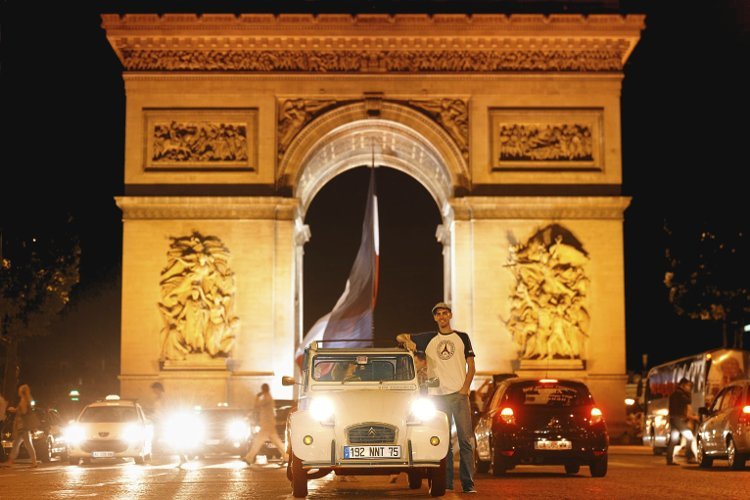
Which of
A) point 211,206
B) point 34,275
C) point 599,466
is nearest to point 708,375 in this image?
point 211,206

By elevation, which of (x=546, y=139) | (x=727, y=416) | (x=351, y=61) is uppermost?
(x=351, y=61)

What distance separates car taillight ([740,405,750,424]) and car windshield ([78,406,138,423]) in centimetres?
1367

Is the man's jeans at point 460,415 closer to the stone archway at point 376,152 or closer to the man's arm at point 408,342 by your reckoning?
the man's arm at point 408,342

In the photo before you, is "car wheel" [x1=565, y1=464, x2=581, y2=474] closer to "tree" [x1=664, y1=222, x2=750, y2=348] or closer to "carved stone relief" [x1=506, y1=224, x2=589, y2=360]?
"carved stone relief" [x1=506, y1=224, x2=589, y2=360]

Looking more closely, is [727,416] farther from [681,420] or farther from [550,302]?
[550,302]

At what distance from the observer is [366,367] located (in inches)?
681

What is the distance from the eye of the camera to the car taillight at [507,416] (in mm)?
21500

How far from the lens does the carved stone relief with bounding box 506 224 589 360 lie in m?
38.3

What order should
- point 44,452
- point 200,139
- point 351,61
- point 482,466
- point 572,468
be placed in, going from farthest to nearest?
point 351,61 < point 200,139 < point 44,452 < point 482,466 < point 572,468

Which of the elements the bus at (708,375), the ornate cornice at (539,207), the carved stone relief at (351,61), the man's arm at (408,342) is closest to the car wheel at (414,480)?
the man's arm at (408,342)

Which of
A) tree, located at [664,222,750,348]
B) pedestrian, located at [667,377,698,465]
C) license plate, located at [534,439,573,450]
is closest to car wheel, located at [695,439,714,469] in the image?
pedestrian, located at [667,377,698,465]

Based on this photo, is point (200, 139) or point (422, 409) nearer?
point (422, 409)

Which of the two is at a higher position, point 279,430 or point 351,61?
point 351,61

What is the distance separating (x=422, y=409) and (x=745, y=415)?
345 inches
